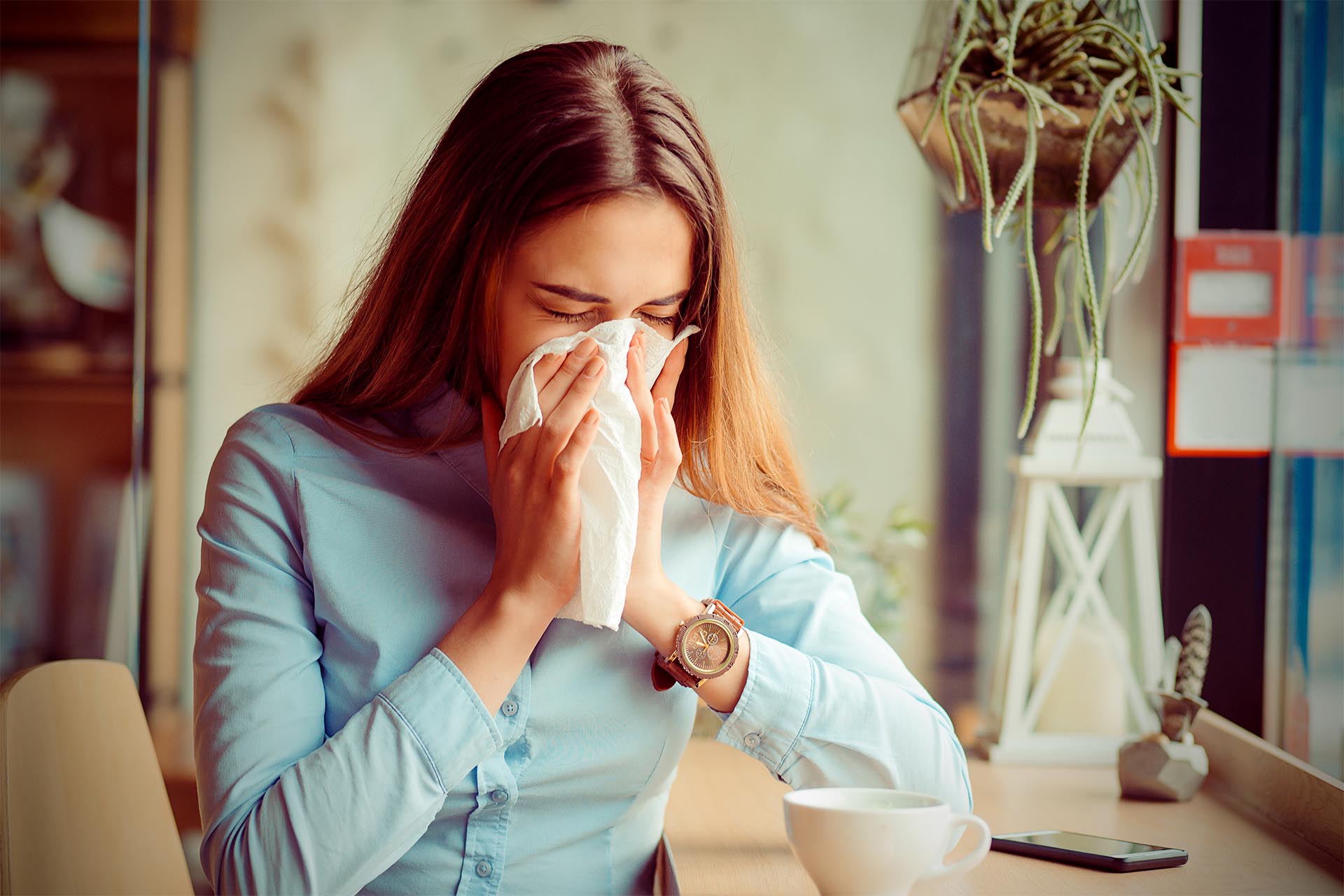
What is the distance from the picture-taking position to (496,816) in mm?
941

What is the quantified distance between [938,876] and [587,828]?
39 centimetres

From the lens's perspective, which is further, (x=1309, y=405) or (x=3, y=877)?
(x=1309, y=405)

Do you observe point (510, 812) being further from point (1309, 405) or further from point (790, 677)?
point (1309, 405)

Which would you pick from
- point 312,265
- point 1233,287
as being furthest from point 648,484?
point 312,265

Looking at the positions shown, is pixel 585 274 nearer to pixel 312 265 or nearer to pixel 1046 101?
pixel 1046 101

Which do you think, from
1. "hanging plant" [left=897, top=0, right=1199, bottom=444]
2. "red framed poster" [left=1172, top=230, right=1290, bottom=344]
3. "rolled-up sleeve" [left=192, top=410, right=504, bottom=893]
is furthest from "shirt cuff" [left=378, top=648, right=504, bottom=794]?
"red framed poster" [left=1172, top=230, right=1290, bottom=344]

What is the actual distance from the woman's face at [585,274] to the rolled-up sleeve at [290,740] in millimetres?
260

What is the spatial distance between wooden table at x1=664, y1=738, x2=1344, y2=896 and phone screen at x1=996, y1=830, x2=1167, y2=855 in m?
0.02

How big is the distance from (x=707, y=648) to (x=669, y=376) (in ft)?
0.77

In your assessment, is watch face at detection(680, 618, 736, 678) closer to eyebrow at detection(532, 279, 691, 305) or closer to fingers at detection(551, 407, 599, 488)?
fingers at detection(551, 407, 599, 488)

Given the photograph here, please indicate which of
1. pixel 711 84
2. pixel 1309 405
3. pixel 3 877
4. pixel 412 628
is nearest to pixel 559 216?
pixel 412 628

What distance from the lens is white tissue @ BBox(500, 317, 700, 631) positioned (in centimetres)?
87

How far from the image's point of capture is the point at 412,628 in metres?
0.95

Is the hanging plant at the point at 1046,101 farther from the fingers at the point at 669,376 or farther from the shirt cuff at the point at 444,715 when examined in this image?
the shirt cuff at the point at 444,715
